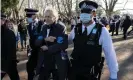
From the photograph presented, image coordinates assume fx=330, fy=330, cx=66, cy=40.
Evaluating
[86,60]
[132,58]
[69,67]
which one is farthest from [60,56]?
[132,58]

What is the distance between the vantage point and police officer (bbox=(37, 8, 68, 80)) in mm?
4898

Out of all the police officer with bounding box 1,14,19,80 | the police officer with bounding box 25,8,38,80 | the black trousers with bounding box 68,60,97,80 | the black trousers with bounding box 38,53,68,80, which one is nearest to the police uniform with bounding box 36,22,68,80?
the black trousers with bounding box 38,53,68,80

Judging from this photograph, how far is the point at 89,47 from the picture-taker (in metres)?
4.40

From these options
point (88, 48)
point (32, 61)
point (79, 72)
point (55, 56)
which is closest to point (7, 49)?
point (55, 56)

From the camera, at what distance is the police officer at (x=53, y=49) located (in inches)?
193

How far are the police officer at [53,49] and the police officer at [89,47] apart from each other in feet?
1.19

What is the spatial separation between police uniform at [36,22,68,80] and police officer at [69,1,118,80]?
1.17 ft

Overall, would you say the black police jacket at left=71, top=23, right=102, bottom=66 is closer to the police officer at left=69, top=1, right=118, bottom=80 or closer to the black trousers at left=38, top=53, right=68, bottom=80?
the police officer at left=69, top=1, right=118, bottom=80

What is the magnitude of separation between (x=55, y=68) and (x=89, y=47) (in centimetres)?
83

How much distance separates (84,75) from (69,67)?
1.64 ft

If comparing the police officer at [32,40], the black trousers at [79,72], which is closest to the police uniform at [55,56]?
the black trousers at [79,72]

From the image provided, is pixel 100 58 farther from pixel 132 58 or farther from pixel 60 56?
pixel 132 58

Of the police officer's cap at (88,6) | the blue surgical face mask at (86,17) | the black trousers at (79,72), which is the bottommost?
the black trousers at (79,72)

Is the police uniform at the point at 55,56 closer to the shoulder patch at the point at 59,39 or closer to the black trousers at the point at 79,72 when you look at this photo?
the shoulder patch at the point at 59,39
